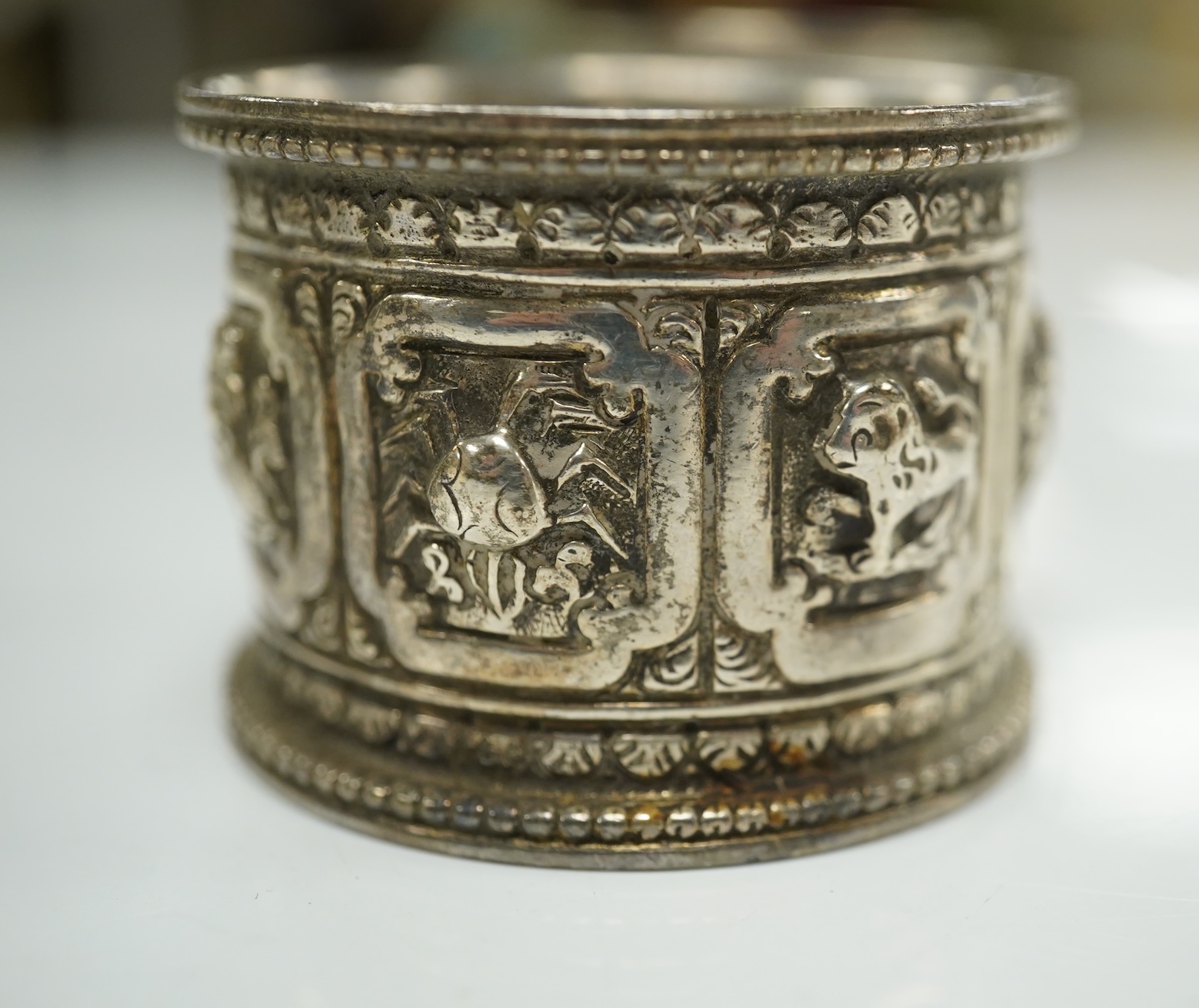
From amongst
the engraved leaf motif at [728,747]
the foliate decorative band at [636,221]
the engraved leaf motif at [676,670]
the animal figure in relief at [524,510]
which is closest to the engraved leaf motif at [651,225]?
the foliate decorative band at [636,221]

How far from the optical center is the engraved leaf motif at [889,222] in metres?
1.38

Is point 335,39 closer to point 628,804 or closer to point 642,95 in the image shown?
point 642,95

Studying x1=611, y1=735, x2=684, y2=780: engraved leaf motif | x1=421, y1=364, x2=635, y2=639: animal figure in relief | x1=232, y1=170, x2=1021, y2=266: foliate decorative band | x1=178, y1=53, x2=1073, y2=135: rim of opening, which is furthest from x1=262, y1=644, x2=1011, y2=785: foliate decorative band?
x1=178, y1=53, x2=1073, y2=135: rim of opening

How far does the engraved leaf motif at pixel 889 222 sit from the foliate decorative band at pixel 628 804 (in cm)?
53

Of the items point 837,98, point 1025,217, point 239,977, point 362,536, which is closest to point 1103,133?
point 837,98

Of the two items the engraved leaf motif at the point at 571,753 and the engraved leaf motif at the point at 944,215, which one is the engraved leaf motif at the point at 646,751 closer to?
the engraved leaf motif at the point at 571,753

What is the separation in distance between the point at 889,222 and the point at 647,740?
54 centimetres

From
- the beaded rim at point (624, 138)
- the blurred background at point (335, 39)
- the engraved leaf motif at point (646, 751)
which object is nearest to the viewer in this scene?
the beaded rim at point (624, 138)

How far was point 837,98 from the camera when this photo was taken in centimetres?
234

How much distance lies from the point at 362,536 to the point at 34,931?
466mm

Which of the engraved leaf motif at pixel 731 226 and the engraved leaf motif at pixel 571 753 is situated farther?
the engraved leaf motif at pixel 571 753

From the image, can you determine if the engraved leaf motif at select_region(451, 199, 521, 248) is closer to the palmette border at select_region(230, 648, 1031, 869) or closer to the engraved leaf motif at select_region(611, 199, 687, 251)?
the engraved leaf motif at select_region(611, 199, 687, 251)

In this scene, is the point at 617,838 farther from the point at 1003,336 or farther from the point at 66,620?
the point at 66,620

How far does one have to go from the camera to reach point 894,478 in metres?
1.44
